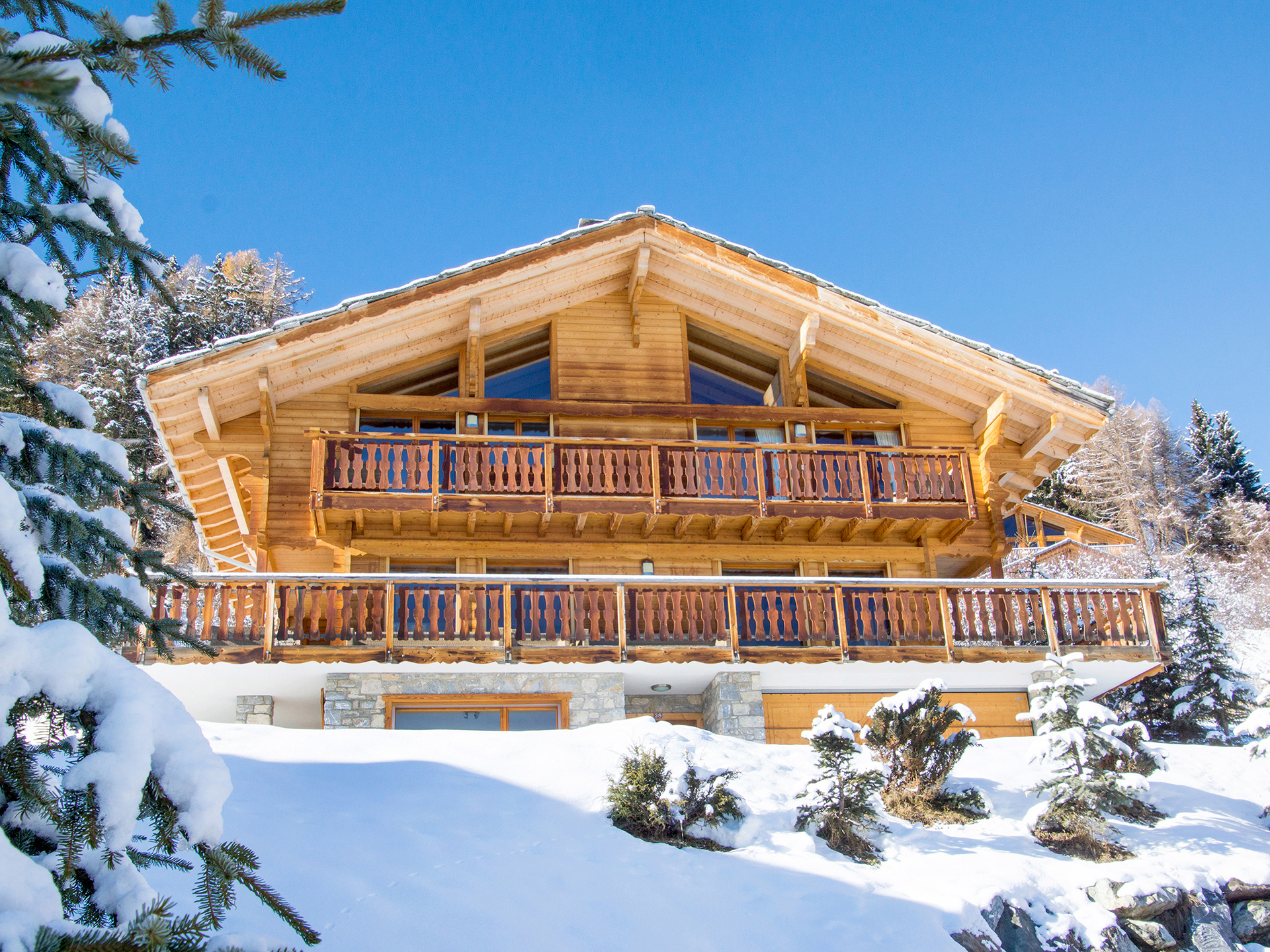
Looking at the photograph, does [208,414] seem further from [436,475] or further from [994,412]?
[994,412]

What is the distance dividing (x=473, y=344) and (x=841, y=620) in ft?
23.0

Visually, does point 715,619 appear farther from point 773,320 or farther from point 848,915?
point 848,915

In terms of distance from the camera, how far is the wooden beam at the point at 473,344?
16125mm

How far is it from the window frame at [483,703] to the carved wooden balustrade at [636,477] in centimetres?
272

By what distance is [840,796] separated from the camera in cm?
972

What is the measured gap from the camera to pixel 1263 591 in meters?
35.9

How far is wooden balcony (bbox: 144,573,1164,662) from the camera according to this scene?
1319 centimetres

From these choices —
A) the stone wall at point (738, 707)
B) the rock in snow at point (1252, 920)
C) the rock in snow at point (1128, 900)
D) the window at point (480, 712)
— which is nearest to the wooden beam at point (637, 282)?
the stone wall at point (738, 707)

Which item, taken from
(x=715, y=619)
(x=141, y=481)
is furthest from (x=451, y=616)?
(x=141, y=481)

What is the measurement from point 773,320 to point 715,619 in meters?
5.52

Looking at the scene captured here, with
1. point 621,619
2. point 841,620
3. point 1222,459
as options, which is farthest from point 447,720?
point 1222,459

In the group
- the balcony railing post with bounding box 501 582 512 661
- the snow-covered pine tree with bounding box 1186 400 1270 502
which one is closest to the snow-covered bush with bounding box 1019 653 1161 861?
the balcony railing post with bounding box 501 582 512 661

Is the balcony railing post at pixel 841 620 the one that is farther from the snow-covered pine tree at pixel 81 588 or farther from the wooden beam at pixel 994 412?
the snow-covered pine tree at pixel 81 588

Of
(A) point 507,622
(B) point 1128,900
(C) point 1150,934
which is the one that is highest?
(A) point 507,622
